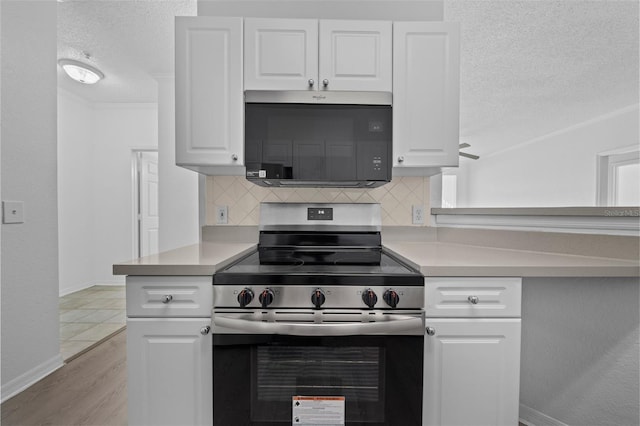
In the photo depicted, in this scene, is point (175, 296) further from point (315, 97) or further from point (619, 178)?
point (619, 178)

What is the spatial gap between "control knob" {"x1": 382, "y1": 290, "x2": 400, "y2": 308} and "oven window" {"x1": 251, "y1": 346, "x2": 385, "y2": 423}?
19cm

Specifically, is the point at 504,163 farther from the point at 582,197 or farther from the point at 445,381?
the point at 445,381

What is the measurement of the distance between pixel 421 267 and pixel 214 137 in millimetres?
1214

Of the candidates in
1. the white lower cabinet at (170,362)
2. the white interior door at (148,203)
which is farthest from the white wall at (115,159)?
the white lower cabinet at (170,362)

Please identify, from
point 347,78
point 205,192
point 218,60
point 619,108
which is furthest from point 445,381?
point 619,108

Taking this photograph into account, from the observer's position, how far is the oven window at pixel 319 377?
1158 millimetres

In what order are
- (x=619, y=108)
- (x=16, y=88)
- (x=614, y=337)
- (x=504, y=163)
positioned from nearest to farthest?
(x=614, y=337)
(x=16, y=88)
(x=619, y=108)
(x=504, y=163)

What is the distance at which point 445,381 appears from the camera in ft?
3.86

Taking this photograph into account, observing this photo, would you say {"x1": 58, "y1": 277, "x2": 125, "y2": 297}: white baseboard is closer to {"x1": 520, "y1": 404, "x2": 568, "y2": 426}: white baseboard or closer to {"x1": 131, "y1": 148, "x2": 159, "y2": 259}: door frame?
{"x1": 131, "y1": 148, "x2": 159, "y2": 259}: door frame

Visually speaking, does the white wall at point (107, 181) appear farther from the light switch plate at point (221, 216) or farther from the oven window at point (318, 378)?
the oven window at point (318, 378)

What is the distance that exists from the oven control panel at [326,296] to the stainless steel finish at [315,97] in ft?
3.04

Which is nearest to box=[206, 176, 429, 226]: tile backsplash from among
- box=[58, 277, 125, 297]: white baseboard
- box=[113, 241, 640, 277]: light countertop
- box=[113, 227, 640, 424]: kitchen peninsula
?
box=[113, 227, 640, 424]: kitchen peninsula

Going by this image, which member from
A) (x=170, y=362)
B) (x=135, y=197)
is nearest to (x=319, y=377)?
(x=170, y=362)

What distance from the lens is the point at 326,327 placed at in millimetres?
1121
